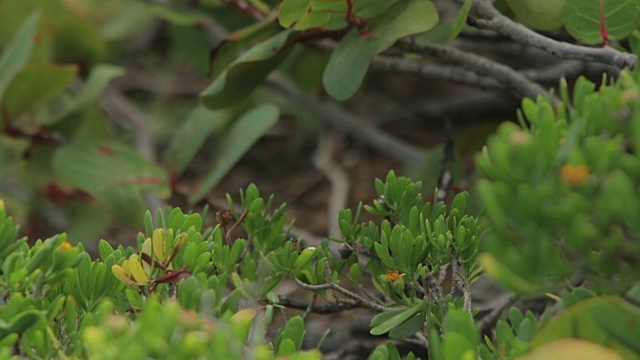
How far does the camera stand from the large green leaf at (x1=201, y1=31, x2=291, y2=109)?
1.20 meters

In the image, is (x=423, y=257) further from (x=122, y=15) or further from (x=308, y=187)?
(x=122, y=15)

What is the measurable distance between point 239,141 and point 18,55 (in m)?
0.43

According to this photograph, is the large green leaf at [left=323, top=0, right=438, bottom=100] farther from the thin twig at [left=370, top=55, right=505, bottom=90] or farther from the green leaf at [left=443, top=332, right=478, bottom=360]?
the green leaf at [left=443, top=332, right=478, bottom=360]

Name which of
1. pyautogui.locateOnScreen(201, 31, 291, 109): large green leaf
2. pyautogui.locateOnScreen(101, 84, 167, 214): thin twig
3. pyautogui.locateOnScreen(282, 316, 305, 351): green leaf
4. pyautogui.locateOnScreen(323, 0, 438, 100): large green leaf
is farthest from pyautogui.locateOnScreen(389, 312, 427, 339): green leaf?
pyautogui.locateOnScreen(101, 84, 167, 214): thin twig

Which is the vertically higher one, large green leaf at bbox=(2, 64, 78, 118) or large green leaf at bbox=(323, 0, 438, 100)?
large green leaf at bbox=(323, 0, 438, 100)

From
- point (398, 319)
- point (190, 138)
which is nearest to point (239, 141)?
point (190, 138)

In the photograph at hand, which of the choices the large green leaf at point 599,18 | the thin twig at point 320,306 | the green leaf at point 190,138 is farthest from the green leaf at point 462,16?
the green leaf at point 190,138

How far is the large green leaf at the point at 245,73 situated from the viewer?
1.20 m

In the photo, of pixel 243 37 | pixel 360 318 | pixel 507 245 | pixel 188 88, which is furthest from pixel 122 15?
pixel 507 245

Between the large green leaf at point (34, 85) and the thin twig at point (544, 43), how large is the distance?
82cm

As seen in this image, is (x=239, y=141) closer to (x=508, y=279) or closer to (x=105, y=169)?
(x=105, y=169)

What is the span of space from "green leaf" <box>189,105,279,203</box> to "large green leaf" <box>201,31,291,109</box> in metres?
0.25

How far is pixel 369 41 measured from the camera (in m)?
1.14

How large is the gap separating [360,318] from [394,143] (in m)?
0.71
